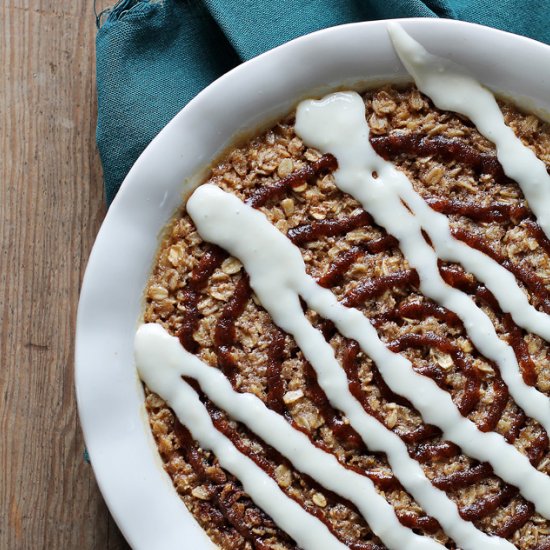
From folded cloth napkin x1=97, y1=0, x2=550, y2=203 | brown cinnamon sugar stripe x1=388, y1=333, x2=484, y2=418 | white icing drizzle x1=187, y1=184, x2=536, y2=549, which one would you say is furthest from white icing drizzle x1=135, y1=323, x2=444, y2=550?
folded cloth napkin x1=97, y1=0, x2=550, y2=203

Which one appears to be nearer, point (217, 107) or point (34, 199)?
point (217, 107)

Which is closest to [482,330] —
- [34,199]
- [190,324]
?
[190,324]

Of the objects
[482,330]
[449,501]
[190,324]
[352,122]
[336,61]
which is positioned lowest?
[449,501]

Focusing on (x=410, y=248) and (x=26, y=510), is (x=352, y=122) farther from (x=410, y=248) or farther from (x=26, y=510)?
(x=26, y=510)

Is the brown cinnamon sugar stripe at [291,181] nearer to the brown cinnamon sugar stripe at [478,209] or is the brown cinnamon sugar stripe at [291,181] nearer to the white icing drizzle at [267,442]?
the brown cinnamon sugar stripe at [478,209]

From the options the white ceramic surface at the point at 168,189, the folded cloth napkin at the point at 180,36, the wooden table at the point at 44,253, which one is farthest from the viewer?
the wooden table at the point at 44,253

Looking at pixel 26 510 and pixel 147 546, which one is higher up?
pixel 26 510

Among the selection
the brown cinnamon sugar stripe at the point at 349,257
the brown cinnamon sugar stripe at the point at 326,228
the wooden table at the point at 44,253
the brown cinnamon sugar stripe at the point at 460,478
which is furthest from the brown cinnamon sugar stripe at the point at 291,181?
the brown cinnamon sugar stripe at the point at 460,478

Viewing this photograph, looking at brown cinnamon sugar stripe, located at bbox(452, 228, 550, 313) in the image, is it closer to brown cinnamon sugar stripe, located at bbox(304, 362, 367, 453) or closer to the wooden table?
brown cinnamon sugar stripe, located at bbox(304, 362, 367, 453)
